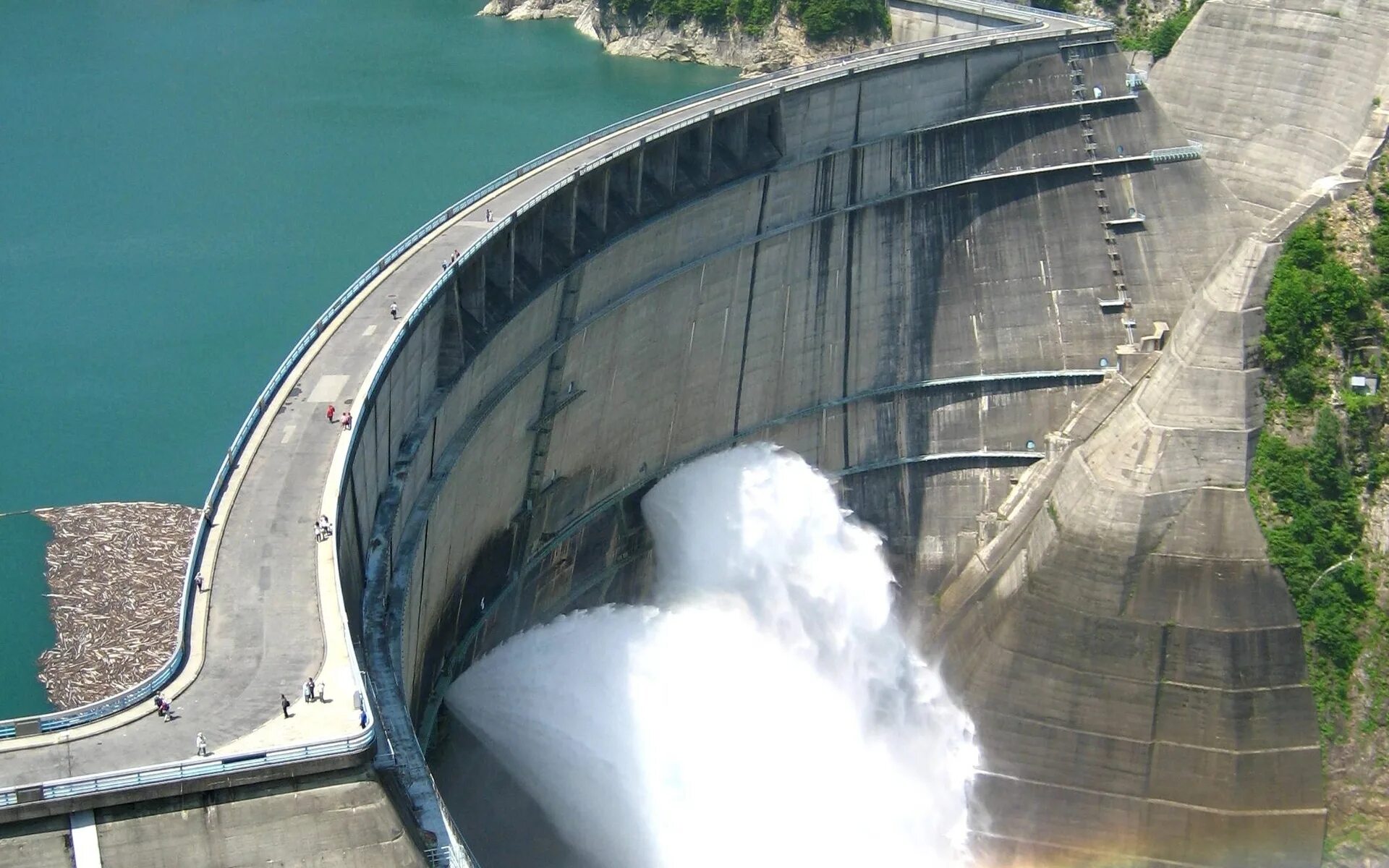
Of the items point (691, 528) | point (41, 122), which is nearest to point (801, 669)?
point (691, 528)

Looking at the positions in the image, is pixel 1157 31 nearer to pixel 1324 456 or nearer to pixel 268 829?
pixel 1324 456

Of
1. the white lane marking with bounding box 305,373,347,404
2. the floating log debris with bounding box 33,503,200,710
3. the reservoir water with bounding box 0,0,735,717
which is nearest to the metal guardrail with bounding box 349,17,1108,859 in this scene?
the white lane marking with bounding box 305,373,347,404

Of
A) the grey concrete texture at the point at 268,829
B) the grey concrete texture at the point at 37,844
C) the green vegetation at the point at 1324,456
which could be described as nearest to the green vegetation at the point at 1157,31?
the green vegetation at the point at 1324,456

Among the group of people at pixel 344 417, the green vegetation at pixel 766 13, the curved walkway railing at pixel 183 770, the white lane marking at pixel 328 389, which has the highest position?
the green vegetation at pixel 766 13

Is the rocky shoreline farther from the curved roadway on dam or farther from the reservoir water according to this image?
the curved roadway on dam

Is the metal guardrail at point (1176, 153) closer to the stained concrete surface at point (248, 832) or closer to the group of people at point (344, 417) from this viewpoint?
the group of people at point (344, 417)

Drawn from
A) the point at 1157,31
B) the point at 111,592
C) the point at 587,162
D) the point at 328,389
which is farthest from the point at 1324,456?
the point at 1157,31
